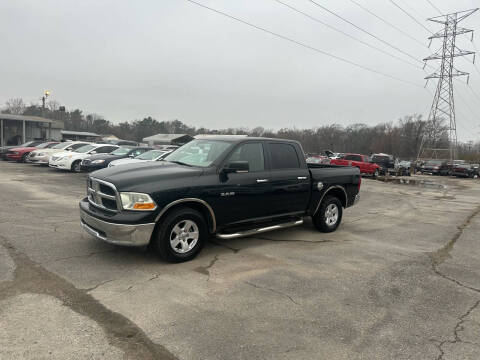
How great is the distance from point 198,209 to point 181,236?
0.47 meters

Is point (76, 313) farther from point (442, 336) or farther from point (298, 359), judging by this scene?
point (442, 336)

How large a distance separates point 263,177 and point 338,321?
2771mm

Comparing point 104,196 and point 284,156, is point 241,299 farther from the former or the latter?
point 284,156

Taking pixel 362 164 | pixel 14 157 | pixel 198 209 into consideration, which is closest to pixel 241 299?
pixel 198 209

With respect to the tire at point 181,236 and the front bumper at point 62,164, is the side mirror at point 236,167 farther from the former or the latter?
the front bumper at point 62,164

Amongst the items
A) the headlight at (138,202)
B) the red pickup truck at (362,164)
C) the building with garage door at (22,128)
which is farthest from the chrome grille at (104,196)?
the building with garage door at (22,128)

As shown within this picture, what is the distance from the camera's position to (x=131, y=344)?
2.94m

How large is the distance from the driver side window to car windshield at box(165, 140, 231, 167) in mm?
203

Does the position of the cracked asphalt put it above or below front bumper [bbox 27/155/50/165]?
below

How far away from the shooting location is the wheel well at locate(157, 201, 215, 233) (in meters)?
4.78

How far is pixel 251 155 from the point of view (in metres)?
5.80

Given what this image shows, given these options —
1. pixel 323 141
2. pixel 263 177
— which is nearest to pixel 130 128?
pixel 323 141

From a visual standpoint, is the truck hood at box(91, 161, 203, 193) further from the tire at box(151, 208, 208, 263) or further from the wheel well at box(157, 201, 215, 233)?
the tire at box(151, 208, 208, 263)

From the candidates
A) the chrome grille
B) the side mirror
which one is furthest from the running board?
the chrome grille
